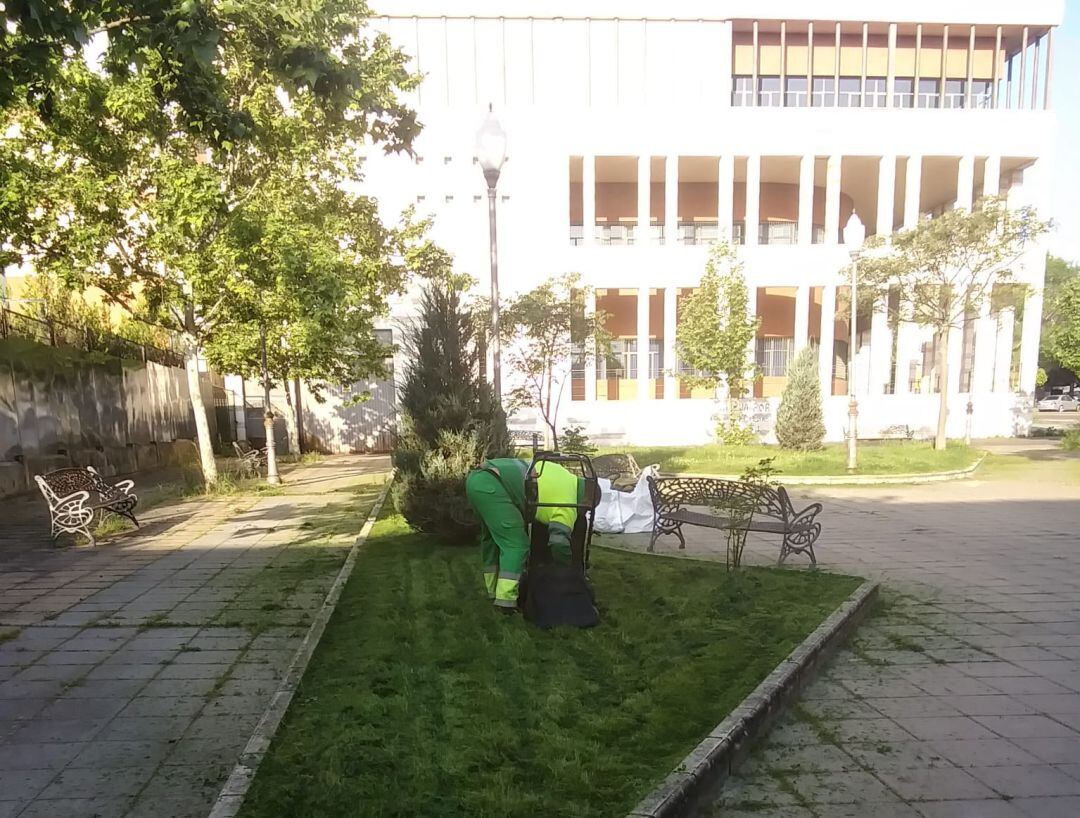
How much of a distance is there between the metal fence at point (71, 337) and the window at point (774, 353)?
71.3 ft

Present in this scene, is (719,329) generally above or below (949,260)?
below

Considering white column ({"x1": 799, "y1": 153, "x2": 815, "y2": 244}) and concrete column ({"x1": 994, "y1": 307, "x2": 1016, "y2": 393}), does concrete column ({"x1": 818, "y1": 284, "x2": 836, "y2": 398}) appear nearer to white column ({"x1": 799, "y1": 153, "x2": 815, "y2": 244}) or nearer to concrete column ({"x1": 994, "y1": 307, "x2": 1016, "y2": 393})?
white column ({"x1": 799, "y1": 153, "x2": 815, "y2": 244})

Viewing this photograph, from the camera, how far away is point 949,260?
17.9 meters

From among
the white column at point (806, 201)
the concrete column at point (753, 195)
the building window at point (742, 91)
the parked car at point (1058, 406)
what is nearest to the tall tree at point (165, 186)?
the concrete column at point (753, 195)

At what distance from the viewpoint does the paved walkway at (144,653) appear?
9.91 feet

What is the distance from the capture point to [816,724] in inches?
140

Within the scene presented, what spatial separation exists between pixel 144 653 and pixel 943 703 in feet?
17.2

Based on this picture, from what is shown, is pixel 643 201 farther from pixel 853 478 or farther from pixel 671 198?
pixel 853 478

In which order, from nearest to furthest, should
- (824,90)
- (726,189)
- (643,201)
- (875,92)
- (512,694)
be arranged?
(512,694)
(643,201)
(726,189)
(824,90)
(875,92)

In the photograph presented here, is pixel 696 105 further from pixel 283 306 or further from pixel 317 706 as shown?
pixel 317 706

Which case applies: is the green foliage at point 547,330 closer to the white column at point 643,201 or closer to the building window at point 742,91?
the white column at point 643,201

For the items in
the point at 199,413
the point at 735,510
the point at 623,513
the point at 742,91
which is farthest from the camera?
the point at 742,91

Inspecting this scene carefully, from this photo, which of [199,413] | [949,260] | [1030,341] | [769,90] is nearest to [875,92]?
[769,90]

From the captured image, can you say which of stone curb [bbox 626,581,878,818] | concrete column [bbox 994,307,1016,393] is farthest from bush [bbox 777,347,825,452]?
stone curb [bbox 626,581,878,818]
